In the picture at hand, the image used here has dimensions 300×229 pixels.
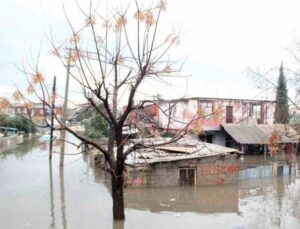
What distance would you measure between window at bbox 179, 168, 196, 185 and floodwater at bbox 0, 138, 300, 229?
2.60 feet

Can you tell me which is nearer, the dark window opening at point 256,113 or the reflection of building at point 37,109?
the reflection of building at point 37,109

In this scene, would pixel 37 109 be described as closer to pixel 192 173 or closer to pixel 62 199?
pixel 62 199

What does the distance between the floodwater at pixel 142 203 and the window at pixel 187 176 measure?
792 mm

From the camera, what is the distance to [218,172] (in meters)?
24.0

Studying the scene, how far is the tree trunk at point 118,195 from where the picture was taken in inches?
484

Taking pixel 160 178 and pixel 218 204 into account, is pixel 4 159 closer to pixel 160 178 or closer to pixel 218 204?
pixel 160 178

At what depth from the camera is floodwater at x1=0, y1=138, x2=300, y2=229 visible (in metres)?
15.2

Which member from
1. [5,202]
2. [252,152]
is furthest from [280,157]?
[5,202]

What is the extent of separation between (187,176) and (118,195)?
38.3 ft

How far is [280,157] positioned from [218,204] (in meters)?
19.7

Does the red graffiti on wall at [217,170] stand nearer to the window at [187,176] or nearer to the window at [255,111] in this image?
the window at [187,176]

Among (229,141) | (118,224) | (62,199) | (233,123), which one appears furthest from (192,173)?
(233,123)

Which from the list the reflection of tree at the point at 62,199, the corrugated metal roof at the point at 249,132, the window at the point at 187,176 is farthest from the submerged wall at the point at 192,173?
the corrugated metal roof at the point at 249,132

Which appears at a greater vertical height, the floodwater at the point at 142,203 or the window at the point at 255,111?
the window at the point at 255,111
